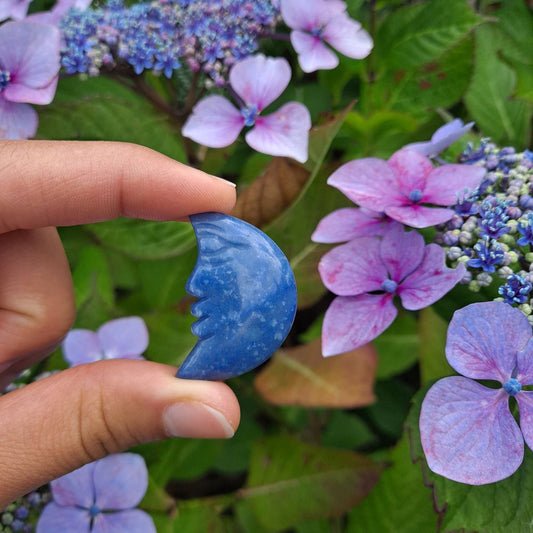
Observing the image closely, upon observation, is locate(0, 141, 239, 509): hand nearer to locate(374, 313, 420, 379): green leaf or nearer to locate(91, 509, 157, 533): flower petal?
locate(91, 509, 157, 533): flower petal

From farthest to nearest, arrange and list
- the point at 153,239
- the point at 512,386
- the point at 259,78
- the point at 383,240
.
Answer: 1. the point at 153,239
2. the point at 259,78
3. the point at 383,240
4. the point at 512,386

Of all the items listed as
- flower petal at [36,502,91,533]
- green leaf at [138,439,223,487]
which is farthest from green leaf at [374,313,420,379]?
flower petal at [36,502,91,533]

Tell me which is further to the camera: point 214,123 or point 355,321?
point 214,123

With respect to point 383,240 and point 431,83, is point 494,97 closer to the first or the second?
point 431,83

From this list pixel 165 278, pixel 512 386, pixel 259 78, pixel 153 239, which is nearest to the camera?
pixel 512 386

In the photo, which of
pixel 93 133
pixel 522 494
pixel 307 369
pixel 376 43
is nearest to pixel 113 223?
pixel 93 133

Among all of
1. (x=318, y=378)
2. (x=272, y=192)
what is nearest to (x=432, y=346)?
(x=318, y=378)

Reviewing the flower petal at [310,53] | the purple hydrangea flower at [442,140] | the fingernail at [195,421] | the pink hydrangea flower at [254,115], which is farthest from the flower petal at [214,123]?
the fingernail at [195,421]
